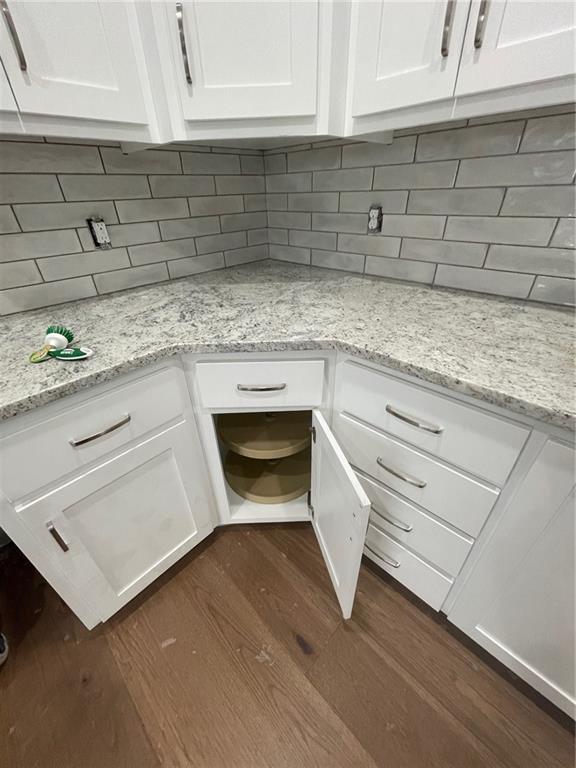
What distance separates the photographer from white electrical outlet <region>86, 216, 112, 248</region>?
1.13 m

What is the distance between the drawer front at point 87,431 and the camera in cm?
69

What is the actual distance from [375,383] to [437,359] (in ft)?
0.55

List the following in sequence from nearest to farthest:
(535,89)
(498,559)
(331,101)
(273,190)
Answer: (535,89) → (498,559) → (331,101) → (273,190)

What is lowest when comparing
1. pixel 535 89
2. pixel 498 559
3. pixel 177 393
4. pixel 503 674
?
pixel 503 674

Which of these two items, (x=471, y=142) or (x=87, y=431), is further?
(x=471, y=142)

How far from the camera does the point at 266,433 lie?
1.29 meters

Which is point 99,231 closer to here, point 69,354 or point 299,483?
point 69,354

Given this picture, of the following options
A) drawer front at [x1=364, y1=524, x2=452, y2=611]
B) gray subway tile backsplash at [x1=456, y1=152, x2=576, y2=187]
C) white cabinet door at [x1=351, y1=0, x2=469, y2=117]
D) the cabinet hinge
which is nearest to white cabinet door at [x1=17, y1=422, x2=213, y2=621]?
the cabinet hinge

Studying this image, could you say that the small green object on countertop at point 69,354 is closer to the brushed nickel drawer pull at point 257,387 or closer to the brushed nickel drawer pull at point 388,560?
the brushed nickel drawer pull at point 257,387

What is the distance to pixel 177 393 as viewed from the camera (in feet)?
3.10

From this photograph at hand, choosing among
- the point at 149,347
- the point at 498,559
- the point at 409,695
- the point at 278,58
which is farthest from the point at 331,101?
the point at 409,695

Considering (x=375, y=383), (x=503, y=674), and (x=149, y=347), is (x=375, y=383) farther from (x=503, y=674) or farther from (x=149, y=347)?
(x=503, y=674)

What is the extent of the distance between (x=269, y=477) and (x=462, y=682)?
90 cm

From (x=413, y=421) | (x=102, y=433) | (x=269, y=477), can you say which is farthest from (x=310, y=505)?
(x=102, y=433)
